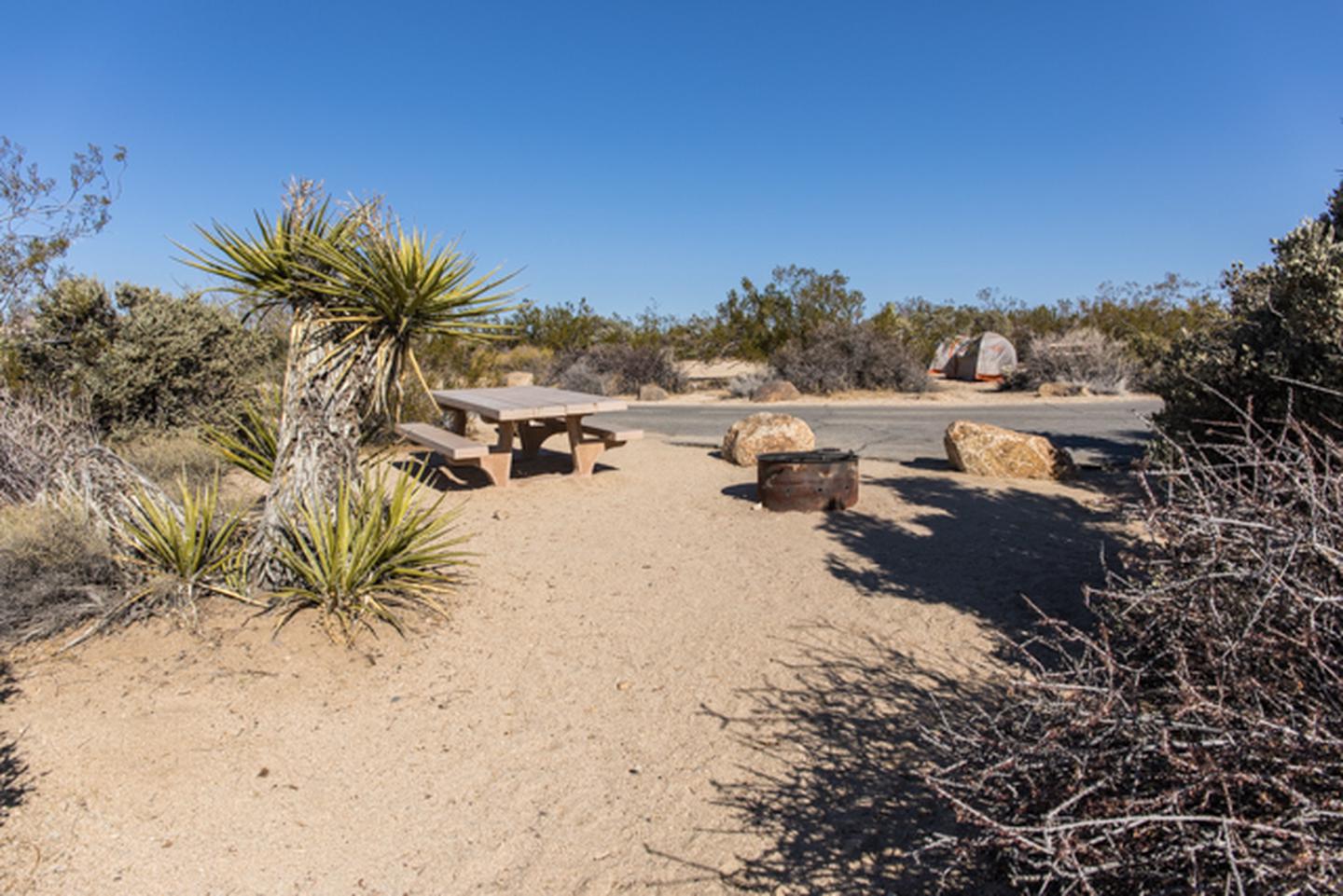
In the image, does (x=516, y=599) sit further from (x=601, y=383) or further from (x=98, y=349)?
(x=601, y=383)

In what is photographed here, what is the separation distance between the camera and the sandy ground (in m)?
2.87

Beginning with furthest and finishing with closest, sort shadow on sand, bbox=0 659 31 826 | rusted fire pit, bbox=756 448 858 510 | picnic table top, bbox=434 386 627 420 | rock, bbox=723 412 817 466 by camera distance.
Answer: rock, bbox=723 412 817 466, picnic table top, bbox=434 386 627 420, rusted fire pit, bbox=756 448 858 510, shadow on sand, bbox=0 659 31 826

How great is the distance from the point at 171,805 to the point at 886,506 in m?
6.09

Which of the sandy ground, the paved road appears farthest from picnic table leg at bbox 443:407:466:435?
the sandy ground

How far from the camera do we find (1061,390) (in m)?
20.5

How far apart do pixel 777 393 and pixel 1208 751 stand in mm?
19289

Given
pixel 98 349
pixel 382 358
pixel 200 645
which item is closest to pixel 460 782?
pixel 200 645

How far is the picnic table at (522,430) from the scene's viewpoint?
8.42 m

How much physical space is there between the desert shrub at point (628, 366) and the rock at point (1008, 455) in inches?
600

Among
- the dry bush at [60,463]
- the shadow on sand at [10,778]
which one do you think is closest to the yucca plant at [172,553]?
the dry bush at [60,463]

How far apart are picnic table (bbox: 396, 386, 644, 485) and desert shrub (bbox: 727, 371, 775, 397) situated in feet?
39.5

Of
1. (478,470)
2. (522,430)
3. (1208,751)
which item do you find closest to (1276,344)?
(1208,751)

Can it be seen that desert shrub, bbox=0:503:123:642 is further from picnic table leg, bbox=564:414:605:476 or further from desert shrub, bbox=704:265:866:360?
desert shrub, bbox=704:265:866:360

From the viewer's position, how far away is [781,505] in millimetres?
7504
